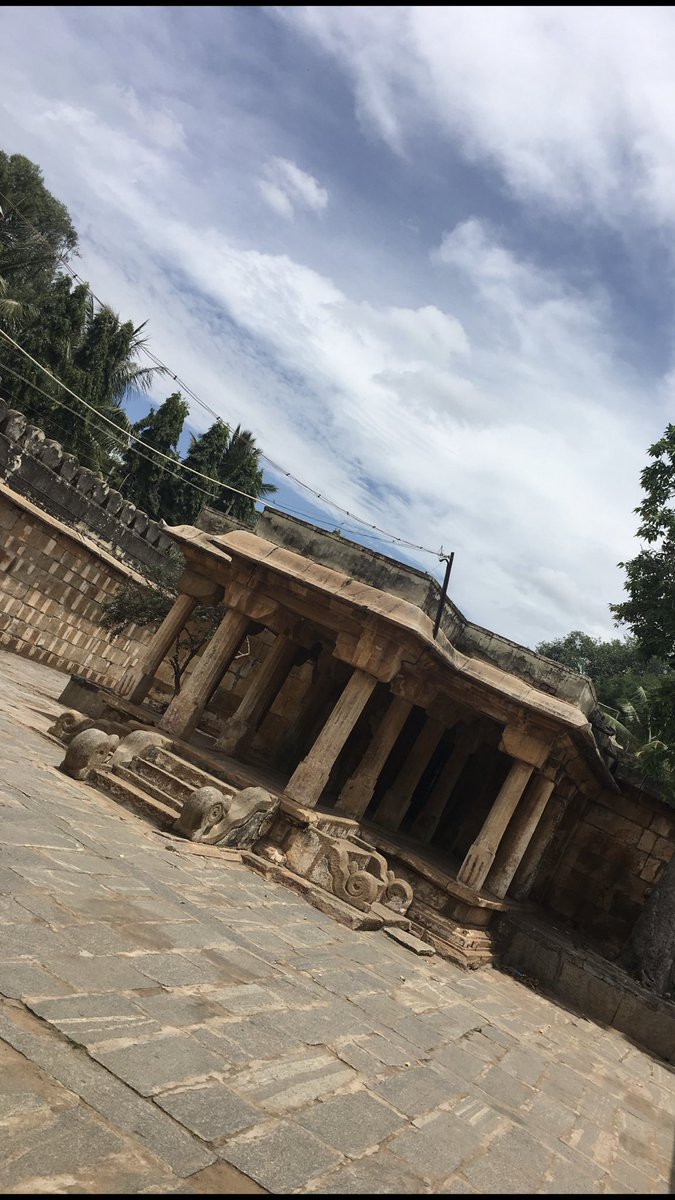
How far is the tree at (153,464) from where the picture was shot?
103 ft

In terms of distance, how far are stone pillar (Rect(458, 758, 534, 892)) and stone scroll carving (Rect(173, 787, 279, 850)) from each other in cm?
302

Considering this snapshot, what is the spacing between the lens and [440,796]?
1476cm

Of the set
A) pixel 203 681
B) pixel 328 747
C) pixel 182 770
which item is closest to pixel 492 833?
pixel 328 747

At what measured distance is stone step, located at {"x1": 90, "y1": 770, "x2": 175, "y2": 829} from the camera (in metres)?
8.55

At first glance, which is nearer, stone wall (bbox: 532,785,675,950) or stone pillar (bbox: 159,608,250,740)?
stone pillar (bbox: 159,608,250,740)

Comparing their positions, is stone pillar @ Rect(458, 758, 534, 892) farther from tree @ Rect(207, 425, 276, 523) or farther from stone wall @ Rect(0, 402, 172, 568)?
tree @ Rect(207, 425, 276, 523)

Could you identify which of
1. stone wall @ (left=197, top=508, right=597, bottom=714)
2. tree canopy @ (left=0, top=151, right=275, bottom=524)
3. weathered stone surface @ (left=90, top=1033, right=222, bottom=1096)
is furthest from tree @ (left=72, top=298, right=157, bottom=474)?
weathered stone surface @ (left=90, top=1033, right=222, bottom=1096)

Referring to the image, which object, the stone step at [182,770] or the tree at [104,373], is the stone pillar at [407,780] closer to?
the stone step at [182,770]

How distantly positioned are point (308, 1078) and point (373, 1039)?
4.18 ft

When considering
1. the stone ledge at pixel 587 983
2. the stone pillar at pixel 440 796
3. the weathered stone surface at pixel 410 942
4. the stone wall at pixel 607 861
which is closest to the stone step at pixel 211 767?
the weathered stone surface at pixel 410 942

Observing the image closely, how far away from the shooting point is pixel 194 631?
56.8 ft

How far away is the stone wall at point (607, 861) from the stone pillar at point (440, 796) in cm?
220

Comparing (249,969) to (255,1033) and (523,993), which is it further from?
(523,993)

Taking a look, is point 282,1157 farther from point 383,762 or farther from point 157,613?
point 157,613
